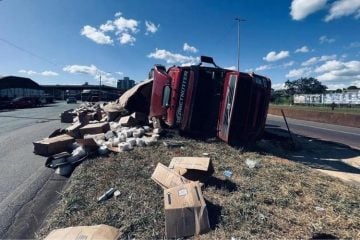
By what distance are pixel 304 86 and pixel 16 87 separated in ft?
320

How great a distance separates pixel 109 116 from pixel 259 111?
5.98m

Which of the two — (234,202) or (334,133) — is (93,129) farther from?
(334,133)

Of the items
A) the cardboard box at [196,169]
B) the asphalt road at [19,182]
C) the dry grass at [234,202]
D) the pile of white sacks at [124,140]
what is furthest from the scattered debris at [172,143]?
the asphalt road at [19,182]

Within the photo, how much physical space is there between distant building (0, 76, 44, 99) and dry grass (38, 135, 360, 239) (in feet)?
143

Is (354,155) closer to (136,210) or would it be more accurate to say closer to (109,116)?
(136,210)

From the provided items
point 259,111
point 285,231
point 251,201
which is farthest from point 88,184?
point 259,111

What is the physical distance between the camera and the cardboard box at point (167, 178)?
3.96m

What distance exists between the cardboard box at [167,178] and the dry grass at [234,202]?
114mm

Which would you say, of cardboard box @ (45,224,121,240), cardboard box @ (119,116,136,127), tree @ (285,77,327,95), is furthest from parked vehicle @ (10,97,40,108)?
tree @ (285,77,327,95)

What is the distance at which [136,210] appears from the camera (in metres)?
3.48

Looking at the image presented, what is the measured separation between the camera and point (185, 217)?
10.0 feet

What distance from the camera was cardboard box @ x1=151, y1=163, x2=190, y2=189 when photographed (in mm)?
3964

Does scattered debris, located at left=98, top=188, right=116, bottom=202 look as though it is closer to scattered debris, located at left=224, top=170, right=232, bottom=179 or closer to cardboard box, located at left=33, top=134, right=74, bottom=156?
scattered debris, located at left=224, top=170, right=232, bottom=179

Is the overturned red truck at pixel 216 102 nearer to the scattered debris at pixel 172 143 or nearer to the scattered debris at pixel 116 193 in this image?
the scattered debris at pixel 172 143
